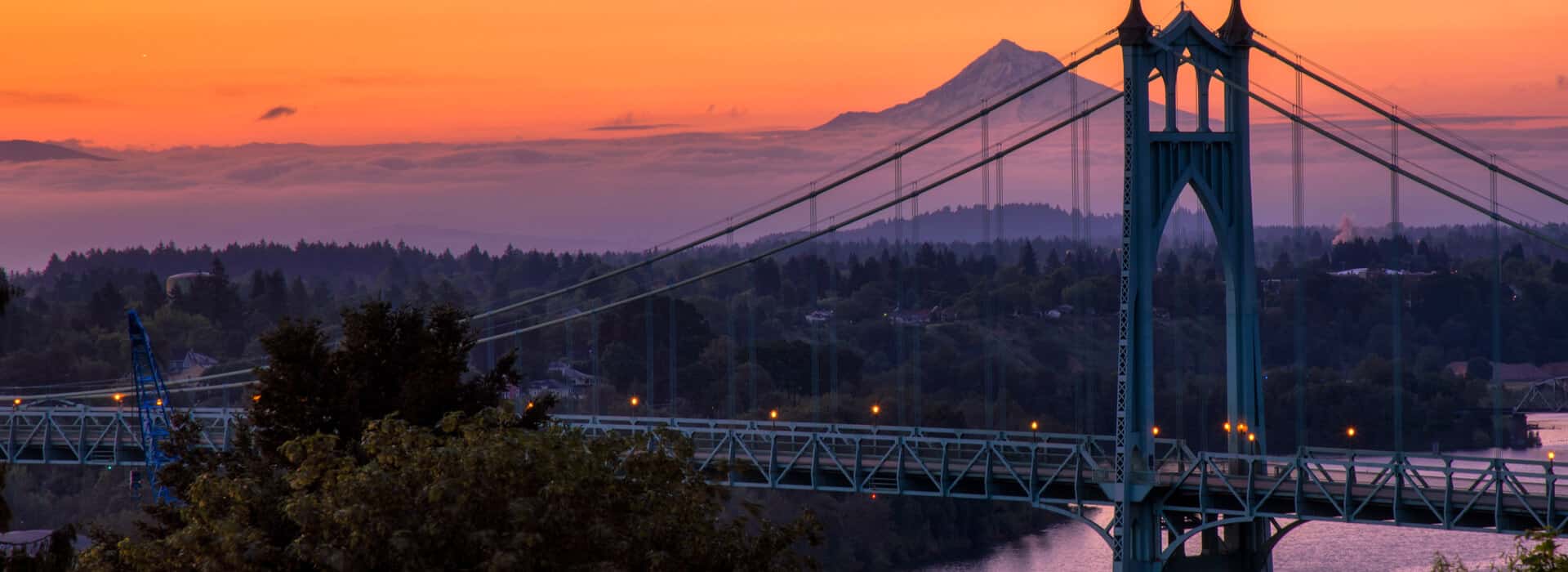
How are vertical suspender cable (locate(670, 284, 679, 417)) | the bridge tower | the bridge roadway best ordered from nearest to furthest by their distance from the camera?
the bridge roadway
the bridge tower
vertical suspender cable (locate(670, 284, 679, 417))

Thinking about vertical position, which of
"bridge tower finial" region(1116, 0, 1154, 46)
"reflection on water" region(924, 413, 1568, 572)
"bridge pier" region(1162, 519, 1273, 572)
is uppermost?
"bridge tower finial" region(1116, 0, 1154, 46)

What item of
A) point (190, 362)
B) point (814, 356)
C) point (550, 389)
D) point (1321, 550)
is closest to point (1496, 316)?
point (1321, 550)

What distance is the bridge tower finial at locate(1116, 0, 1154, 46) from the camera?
45.2m

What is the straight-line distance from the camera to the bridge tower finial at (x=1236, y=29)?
4753cm

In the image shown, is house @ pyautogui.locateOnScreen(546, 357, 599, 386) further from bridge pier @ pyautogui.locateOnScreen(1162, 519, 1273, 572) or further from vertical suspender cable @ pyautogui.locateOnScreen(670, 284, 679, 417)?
bridge pier @ pyautogui.locateOnScreen(1162, 519, 1273, 572)

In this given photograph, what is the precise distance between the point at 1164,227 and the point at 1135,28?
4.82 meters

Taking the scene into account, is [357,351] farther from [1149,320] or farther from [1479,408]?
[1479,408]

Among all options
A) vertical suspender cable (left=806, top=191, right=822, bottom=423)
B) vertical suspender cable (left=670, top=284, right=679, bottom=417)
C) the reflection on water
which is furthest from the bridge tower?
vertical suspender cable (left=670, top=284, right=679, bottom=417)

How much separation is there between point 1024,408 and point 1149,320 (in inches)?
2481

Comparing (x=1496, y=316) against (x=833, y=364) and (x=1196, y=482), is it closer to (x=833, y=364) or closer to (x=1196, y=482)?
(x=1196, y=482)

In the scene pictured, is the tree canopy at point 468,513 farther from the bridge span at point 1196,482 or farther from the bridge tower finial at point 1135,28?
the bridge tower finial at point 1135,28

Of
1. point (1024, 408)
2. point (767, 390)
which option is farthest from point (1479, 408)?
point (767, 390)

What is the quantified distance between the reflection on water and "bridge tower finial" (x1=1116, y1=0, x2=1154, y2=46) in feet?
96.7

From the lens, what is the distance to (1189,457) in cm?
4634
